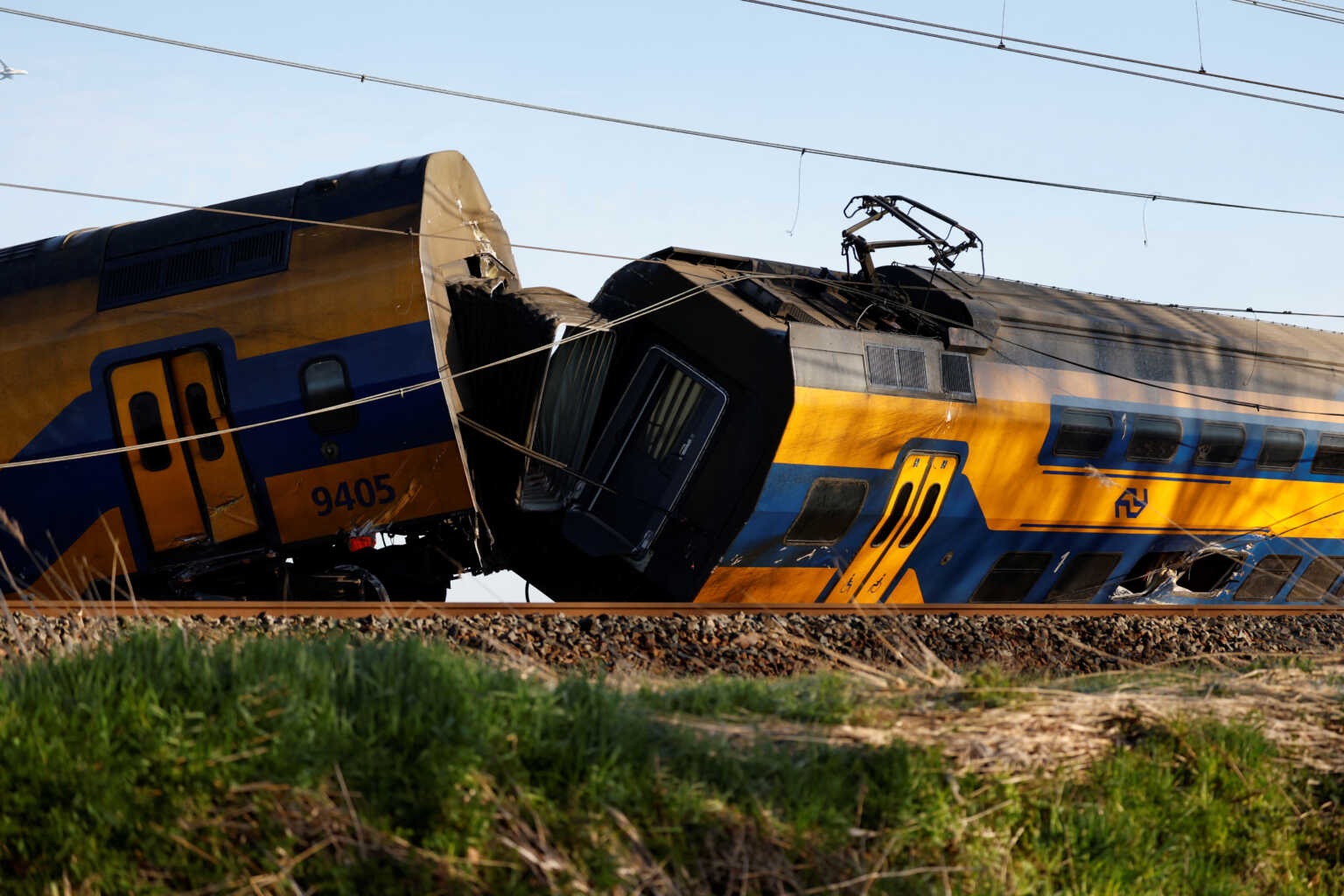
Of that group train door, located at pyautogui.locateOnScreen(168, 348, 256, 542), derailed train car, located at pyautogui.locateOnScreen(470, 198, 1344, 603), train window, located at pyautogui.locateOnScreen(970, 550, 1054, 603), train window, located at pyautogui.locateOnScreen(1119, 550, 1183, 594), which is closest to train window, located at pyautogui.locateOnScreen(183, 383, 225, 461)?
train door, located at pyautogui.locateOnScreen(168, 348, 256, 542)

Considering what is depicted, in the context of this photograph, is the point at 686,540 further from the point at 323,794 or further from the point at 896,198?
the point at 323,794

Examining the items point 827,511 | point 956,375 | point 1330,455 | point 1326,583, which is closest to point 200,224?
point 827,511

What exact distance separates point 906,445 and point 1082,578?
3.94 meters

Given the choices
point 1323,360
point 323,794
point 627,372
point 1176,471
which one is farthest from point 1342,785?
point 1323,360

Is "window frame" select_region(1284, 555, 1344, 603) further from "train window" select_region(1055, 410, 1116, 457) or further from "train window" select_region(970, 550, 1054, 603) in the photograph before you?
"train window" select_region(1055, 410, 1116, 457)

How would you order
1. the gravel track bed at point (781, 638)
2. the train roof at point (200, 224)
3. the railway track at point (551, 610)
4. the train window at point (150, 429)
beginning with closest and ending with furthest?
the gravel track bed at point (781, 638)
the railway track at point (551, 610)
the train window at point (150, 429)
the train roof at point (200, 224)

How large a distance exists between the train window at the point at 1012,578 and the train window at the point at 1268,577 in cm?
364

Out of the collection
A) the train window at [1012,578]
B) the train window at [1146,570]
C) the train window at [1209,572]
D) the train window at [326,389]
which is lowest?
the train window at [1209,572]

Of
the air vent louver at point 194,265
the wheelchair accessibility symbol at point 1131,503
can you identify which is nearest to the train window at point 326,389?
the air vent louver at point 194,265

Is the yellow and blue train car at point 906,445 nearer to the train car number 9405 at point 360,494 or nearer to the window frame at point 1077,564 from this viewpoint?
the window frame at point 1077,564

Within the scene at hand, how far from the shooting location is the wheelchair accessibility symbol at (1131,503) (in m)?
13.7

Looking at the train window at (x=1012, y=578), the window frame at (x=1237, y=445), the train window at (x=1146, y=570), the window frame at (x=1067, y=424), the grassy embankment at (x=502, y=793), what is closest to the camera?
the grassy embankment at (x=502, y=793)

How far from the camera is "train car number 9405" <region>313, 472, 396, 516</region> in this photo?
10609mm

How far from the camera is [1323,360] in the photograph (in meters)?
16.0
